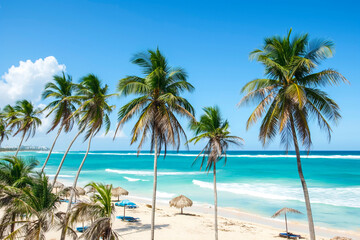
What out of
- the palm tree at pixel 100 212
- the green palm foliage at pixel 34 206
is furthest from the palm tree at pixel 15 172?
the palm tree at pixel 100 212

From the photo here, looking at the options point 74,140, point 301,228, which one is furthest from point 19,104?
point 301,228

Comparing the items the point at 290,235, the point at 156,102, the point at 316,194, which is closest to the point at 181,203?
the point at 290,235

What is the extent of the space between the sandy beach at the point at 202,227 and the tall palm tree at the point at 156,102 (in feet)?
19.6

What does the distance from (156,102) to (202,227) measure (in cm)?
1060

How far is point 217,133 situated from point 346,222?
1540cm

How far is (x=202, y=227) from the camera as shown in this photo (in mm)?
16703

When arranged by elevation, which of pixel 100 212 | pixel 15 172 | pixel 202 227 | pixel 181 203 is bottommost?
pixel 202 227

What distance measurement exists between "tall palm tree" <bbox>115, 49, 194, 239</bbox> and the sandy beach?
5.96 metres

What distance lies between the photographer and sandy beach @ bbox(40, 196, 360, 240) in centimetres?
1470

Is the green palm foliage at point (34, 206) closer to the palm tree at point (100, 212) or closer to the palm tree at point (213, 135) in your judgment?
the palm tree at point (100, 212)

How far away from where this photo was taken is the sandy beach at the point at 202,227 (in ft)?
48.2

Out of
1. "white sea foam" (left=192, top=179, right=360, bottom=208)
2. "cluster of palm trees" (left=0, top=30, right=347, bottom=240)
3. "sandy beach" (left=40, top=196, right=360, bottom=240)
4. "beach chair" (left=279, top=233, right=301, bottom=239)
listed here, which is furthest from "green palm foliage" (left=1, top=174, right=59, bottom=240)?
"white sea foam" (left=192, top=179, right=360, bottom=208)

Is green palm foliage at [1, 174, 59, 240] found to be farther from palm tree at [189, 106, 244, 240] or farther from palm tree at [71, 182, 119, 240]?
palm tree at [189, 106, 244, 240]

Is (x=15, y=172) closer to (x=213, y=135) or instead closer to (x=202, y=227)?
(x=213, y=135)
